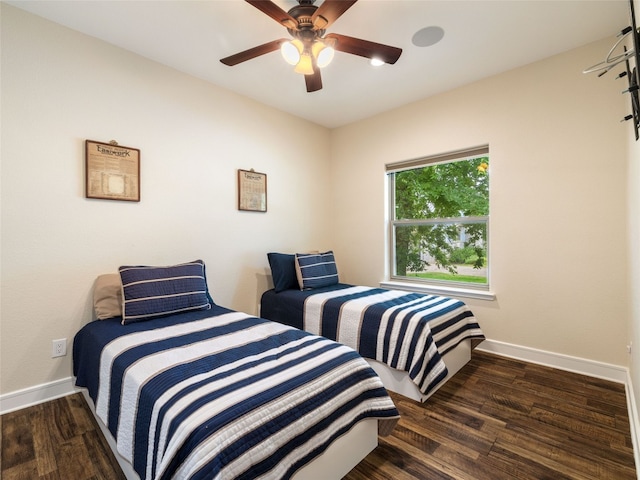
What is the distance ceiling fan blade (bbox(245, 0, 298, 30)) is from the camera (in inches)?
60.5

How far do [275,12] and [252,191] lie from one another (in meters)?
1.85

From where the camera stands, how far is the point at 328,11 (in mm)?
1623

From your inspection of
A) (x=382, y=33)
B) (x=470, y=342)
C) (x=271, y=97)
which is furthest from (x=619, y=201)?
(x=271, y=97)

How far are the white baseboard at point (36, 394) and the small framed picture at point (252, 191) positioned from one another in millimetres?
1957

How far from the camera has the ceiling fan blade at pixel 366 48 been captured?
1812 millimetres

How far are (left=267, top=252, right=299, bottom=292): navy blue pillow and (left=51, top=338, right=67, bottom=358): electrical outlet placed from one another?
1709 mm

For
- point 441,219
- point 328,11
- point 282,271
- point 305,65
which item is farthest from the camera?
point 441,219

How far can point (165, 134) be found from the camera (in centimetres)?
264

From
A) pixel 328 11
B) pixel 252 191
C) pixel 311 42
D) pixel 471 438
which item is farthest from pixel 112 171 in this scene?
pixel 471 438

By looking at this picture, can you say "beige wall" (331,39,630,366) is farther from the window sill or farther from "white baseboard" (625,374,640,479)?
"white baseboard" (625,374,640,479)

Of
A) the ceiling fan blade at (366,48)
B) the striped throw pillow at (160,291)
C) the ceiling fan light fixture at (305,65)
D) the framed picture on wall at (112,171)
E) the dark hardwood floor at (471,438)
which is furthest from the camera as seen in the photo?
the framed picture on wall at (112,171)

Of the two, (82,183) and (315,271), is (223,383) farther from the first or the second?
(315,271)

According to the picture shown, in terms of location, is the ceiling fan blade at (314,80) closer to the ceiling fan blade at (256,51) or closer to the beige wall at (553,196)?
the ceiling fan blade at (256,51)

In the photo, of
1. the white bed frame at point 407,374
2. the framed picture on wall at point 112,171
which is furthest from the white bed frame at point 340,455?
the framed picture on wall at point 112,171
